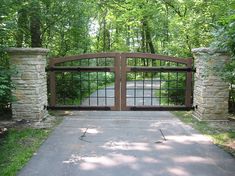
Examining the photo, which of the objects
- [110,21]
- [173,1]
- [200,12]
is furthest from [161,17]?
[200,12]

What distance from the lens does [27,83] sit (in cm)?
601

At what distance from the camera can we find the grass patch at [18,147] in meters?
3.63

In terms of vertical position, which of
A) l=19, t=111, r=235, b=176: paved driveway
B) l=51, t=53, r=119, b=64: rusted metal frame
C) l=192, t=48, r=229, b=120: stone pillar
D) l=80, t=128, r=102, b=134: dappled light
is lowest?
l=19, t=111, r=235, b=176: paved driveway

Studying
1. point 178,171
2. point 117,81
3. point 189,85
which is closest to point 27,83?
point 117,81

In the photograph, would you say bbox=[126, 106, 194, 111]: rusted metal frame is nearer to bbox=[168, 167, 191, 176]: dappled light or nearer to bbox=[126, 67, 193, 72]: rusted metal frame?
bbox=[126, 67, 193, 72]: rusted metal frame

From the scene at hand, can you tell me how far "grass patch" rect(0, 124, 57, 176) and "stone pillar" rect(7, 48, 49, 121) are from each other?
27.2 inches

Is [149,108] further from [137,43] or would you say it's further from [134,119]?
[137,43]

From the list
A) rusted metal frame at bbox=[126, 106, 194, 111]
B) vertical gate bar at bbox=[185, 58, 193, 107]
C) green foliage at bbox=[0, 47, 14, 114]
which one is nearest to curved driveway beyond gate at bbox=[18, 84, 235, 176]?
rusted metal frame at bbox=[126, 106, 194, 111]

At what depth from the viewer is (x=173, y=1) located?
12227 millimetres

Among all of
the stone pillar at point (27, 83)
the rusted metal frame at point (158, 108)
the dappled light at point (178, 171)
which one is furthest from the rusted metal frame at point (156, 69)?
the dappled light at point (178, 171)

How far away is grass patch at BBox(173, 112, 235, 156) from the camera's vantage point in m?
4.61

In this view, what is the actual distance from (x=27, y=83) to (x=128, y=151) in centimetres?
279

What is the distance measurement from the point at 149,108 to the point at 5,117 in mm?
3093

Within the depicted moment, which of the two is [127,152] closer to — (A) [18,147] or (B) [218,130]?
(A) [18,147]
